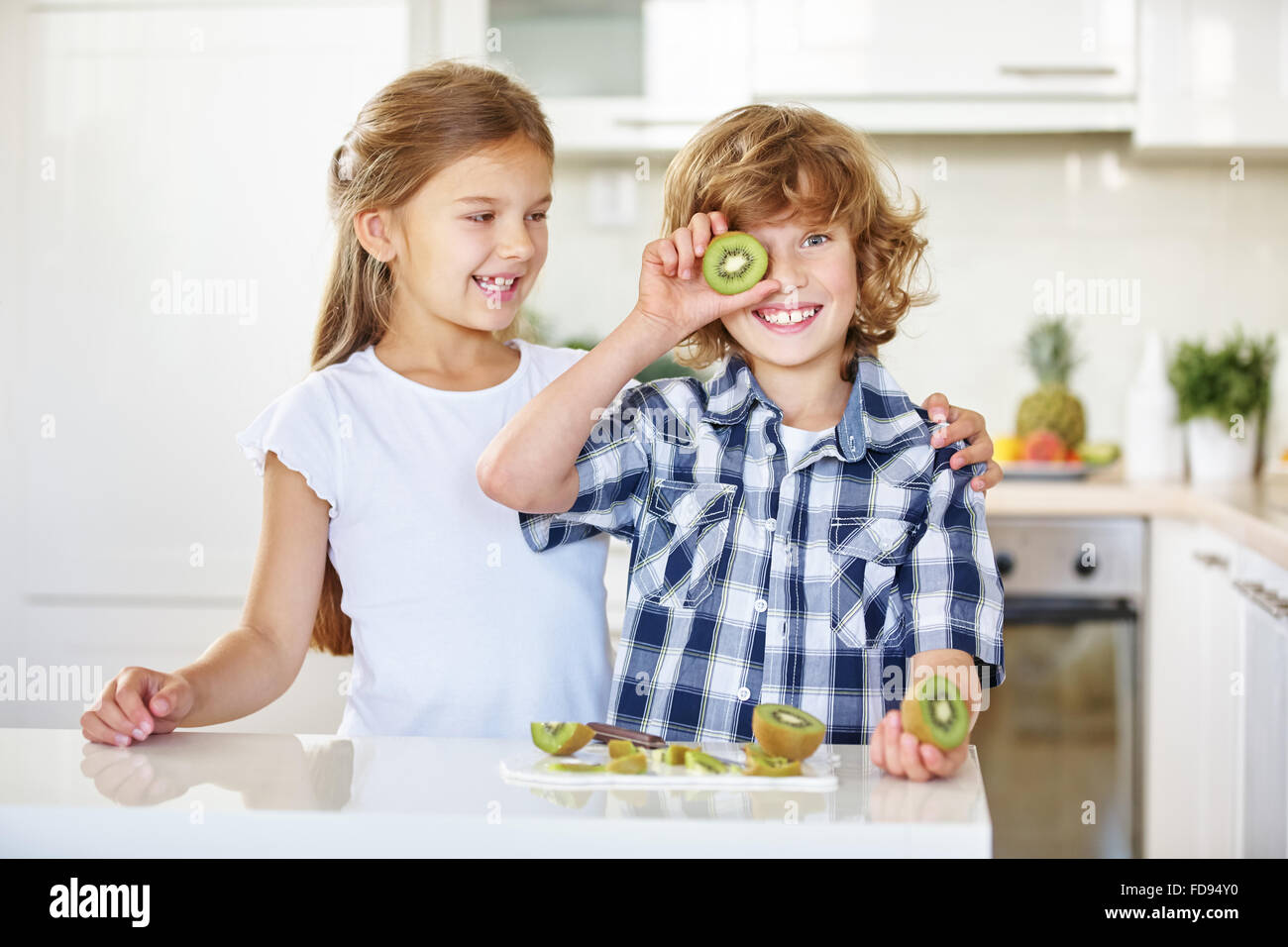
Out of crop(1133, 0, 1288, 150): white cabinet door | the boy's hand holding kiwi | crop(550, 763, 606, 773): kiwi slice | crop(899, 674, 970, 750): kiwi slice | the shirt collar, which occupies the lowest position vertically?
crop(550, 763, 606, 773): kiwi slice

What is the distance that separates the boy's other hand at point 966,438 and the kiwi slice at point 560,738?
462mm

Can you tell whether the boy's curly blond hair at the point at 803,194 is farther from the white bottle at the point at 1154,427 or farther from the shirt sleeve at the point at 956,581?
the white bottle at the point at 1154,427

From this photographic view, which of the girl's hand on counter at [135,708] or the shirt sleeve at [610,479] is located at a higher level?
the shirt sleeve at [610,479]

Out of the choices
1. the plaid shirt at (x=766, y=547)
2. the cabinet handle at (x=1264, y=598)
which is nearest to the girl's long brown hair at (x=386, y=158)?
the plaid shirt at (x=766, y=547)

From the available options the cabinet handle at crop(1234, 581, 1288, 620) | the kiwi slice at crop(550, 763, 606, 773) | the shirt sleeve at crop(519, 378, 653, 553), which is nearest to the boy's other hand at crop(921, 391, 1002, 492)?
the shirt sleeve at crop(519, 378, 653, 553)

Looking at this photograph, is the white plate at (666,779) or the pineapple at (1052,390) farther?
the pineapple at (1052,390)

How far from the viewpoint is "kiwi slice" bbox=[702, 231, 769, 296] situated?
111 centimetres

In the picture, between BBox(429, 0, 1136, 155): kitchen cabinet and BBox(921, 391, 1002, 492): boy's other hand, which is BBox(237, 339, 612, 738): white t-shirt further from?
BBox(429, 0, 1136, 155): kitchen cabinet

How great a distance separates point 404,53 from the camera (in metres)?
2.31

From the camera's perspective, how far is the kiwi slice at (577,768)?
2.60 ft

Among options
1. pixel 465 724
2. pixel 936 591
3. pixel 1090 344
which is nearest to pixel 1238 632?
pixel 1090 344

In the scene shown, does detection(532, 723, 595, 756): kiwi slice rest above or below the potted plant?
below

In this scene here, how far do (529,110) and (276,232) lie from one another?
3.76 ft
